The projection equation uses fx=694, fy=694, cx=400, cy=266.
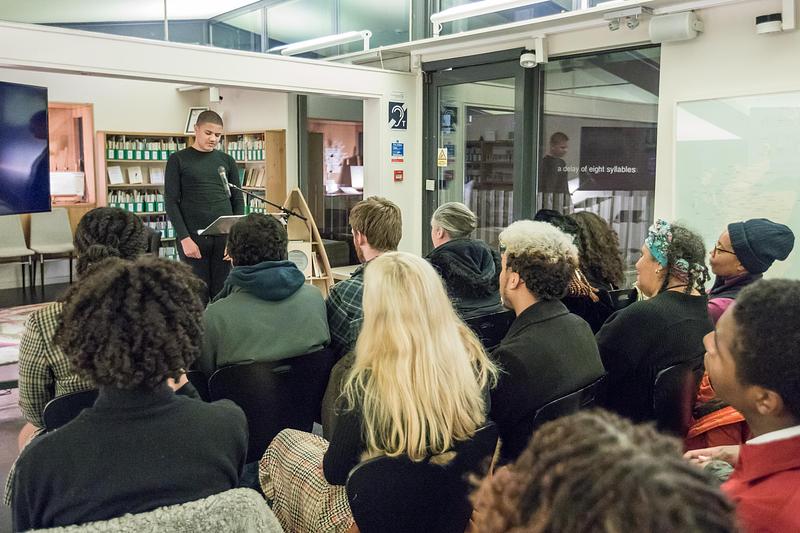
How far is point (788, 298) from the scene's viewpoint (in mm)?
1224

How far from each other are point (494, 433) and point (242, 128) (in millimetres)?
7808

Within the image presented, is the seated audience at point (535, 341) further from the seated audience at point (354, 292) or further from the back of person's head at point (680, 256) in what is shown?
the seated audience at point (354, 292)

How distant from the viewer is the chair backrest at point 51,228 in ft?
27.6

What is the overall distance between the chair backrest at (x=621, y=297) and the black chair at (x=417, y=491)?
165cm

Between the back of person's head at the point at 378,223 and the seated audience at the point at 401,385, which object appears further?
the back of person's head at the point at 378,223

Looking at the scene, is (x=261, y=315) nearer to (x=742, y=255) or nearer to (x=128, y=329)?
(x=128, y=329)

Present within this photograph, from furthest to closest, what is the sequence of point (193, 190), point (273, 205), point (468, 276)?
point (273, 205), point (193, 190), point (468, 276)

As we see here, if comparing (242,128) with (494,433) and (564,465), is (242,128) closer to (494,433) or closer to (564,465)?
(494,433)

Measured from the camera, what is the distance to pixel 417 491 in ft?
5.50

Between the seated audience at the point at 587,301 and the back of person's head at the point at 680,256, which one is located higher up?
the back of person's head at the point at 680,256

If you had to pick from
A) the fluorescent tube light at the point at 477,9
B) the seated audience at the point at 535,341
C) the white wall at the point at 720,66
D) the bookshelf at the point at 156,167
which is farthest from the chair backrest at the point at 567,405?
the bookshelf at the point at 156,167

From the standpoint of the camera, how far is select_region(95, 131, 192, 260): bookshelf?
9094 millimetres

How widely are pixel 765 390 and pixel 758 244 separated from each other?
74.6 inches

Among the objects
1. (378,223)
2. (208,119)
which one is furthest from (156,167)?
(378,223)
